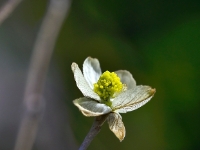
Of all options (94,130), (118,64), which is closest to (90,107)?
(94,130)

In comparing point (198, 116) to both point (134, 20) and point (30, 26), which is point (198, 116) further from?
point (30, 26)

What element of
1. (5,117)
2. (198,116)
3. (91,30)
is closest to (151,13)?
(91,30)

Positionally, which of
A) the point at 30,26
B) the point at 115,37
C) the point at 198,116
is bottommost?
the point at 198,116

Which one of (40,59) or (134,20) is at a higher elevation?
(134,20)

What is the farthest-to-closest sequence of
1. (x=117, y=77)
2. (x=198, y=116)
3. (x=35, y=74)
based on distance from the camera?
(x=198, y=116) → (x=35, y=74) → (x=117, y=77)

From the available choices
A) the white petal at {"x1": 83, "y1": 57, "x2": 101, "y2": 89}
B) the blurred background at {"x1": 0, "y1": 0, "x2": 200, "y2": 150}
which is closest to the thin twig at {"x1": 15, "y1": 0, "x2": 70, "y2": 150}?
the white petal at {"x1": 83, "y1": 57, "x2": 101, "y2": 89}

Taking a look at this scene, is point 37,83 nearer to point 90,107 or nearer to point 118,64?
point 90,107
